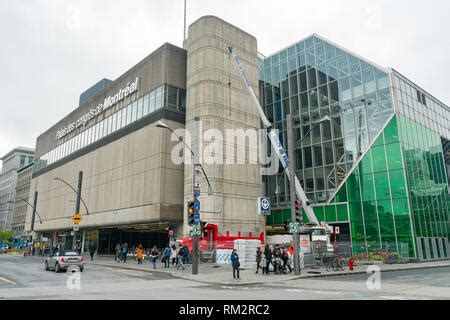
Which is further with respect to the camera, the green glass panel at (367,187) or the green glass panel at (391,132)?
the green glass panel at (367,187)

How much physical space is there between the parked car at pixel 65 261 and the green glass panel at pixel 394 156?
97.6 ft

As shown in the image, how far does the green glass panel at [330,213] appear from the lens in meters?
40.3

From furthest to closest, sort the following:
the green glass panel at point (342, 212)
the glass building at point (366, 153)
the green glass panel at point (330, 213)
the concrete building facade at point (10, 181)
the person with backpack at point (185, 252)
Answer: the concrete building facade at point (10, 181) → the green glass panel at point (330, 213) → the green glass panel at point (342, 212) → the glass building at point (366, 153) → the person with backpack at point (185, 252)

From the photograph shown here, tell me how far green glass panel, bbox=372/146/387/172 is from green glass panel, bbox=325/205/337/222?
20.3 feet

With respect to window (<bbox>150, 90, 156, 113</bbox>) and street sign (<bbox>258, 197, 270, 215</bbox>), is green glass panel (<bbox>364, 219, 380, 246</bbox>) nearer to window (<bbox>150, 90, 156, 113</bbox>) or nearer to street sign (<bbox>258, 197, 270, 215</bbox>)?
street sign (<bbox>258, 197, 270, 215</bbox>)

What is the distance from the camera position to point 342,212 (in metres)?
39.6

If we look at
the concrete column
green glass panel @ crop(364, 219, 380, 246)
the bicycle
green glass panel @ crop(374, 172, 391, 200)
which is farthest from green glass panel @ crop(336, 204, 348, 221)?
the bicycle

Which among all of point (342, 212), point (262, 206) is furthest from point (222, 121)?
point (342, 212)

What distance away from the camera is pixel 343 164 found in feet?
133

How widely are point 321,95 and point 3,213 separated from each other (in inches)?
5894

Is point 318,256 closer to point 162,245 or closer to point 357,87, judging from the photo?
point 357,87

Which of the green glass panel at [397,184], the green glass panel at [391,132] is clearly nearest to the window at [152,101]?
the green glass panel at [391,132]

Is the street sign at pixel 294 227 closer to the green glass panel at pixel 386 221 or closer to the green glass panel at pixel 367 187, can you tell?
the green glass panel at pixel 386 221

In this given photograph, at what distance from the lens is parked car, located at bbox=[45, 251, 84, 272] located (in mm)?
24094
